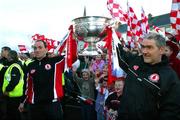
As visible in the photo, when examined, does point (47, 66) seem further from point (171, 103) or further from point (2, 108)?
point (171, 103)

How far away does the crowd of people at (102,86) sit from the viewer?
11.8 ft

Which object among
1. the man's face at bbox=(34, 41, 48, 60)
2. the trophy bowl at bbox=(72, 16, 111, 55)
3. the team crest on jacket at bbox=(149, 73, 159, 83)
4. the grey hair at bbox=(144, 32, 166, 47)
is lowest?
the team crest on jacket at bbox=(149, 73, 159, 83)

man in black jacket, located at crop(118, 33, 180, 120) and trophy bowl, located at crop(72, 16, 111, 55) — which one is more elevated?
trophy bowl, located at crop(72, 16, 111, 55)

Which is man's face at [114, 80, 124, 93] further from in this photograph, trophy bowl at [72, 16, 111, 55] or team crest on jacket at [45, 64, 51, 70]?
team crest on jacket at [45, 64, 51, 70]

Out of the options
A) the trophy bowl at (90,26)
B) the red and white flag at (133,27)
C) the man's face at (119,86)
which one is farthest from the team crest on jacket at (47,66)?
the red and white flag at (133,27)

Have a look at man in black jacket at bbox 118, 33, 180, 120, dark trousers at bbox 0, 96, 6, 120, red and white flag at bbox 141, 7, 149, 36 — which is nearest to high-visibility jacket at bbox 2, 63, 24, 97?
dark trousers at bbox 0, 96, 6, 120

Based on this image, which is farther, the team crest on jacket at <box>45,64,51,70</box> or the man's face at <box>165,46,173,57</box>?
the team crest on jacket at <box>45,64,51,70</box>

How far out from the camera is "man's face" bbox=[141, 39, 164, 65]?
3785 millimetres

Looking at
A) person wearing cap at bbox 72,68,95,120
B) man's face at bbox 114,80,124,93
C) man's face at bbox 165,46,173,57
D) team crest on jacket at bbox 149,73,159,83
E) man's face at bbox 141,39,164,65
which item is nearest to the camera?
team crest on jacket at bbox 149,73,159,83

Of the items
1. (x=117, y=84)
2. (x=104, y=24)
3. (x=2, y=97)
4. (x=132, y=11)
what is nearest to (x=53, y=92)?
(x=117, y=84)

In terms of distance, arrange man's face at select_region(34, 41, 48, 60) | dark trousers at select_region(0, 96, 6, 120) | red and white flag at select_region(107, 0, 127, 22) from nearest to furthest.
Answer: man's face at select_region(34, 41, 48, 60) < dark trousers at select_region(0, 96, 6, 120) < red and white flag at select_region(107, 0, 127, 22)

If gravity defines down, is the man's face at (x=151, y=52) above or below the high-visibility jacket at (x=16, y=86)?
above

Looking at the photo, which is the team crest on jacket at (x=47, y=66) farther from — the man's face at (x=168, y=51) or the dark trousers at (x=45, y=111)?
the man's face at (x=168, y=51)

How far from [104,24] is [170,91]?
2.97 meters
